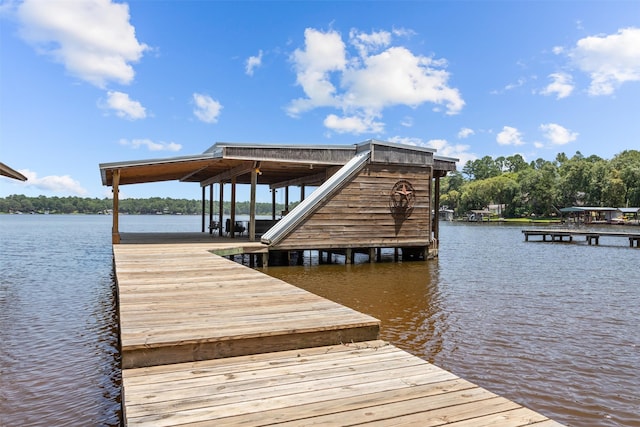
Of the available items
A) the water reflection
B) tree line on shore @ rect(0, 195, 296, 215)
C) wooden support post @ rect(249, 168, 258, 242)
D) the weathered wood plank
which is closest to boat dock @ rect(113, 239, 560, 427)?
the weathered wood plank

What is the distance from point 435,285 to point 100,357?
331 inches

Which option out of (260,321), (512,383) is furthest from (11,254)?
(512,383)

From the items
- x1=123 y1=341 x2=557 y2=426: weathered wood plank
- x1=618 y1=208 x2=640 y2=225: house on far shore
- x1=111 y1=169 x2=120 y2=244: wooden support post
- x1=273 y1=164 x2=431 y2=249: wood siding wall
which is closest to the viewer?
x1=123 y1=341 x2=557 y2=426: weathered wood plank

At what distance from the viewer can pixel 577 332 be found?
7.27m

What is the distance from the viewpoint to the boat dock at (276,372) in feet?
8.50

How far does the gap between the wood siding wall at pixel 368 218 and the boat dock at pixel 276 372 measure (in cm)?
865

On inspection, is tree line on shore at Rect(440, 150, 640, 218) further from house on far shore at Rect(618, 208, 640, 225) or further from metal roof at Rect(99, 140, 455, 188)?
metal roof at Rect(99, 140, 455, 188)

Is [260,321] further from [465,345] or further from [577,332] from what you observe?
[577,332]

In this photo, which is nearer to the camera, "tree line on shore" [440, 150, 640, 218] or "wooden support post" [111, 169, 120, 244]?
"wooden support post" [111, 169, 120, 244]

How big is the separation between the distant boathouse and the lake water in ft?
4.11

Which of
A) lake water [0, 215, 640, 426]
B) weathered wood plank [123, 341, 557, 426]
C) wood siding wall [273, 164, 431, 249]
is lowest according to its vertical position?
lake water [0, 215, 640, 426]

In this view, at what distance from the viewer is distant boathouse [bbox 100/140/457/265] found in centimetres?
1383

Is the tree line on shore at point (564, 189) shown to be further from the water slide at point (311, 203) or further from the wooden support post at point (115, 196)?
the wooden support post at point (115, 196)

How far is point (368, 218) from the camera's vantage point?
49.7ft
